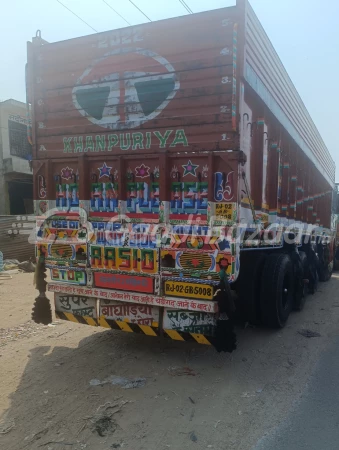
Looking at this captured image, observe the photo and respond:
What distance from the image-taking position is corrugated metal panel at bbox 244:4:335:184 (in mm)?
3916

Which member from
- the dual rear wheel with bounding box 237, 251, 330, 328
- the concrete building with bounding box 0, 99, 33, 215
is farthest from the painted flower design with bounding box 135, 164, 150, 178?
the concrete building with bounding box 0, 99, 33, 215

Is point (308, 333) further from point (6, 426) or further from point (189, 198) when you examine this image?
point (6, 426)

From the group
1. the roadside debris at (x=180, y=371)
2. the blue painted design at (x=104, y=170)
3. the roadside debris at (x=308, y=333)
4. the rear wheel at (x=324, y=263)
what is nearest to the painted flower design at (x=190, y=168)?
the blue painted design at (x=104, y=170)

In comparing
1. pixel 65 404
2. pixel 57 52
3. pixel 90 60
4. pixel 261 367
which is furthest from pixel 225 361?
pixel 57 52

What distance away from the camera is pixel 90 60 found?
4.21 meters

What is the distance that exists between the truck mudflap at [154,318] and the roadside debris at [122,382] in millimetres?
524

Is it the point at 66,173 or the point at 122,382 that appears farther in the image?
the point at 66,173

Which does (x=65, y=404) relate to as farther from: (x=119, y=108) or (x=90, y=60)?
(x=90, y=60)

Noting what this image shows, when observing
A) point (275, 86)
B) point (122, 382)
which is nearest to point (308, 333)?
point (122, 382)

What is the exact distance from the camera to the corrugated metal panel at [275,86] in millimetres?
3916

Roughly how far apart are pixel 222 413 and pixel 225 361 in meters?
1.11

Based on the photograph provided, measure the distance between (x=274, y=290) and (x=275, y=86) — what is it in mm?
2908

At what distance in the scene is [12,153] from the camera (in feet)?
49.4

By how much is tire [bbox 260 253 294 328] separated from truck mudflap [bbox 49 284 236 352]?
1.15 meters
